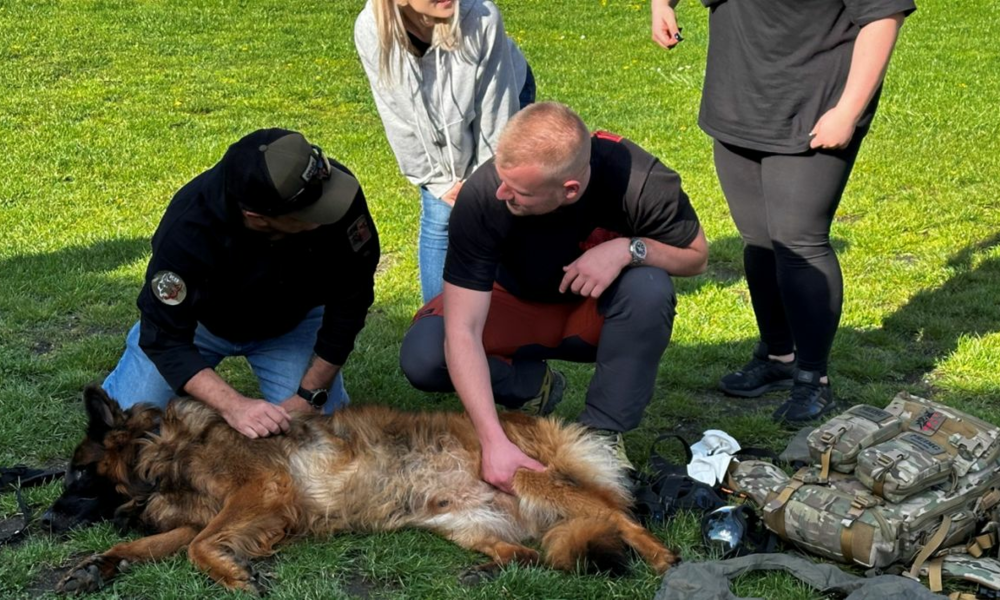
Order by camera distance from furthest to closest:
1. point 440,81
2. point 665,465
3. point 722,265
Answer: point 722,265, point 440,81, point 665,465

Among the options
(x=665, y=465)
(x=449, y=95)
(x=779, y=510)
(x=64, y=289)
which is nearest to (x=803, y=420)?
(x=665, y=465)

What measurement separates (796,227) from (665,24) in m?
1.30

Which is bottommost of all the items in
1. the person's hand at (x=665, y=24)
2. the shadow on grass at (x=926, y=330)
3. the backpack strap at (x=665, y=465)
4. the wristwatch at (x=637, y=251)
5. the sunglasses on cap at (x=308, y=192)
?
the shadow on grass at (x=926, y=330)

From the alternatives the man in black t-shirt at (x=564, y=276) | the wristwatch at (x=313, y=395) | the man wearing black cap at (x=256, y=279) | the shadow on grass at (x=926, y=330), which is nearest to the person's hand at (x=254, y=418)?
the man wearing black cap at (x=256, y=279)

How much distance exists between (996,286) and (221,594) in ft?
17.4

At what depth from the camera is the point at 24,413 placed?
4711 millimetres

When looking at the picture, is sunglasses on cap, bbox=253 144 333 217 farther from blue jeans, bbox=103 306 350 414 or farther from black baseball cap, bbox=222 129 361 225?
blue jeans, bbox=103 306 350 414

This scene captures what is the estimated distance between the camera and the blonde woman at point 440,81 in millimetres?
4297

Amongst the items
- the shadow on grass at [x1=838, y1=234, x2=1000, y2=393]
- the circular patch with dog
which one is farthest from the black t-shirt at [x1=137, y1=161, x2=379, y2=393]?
the shadow on grass at [x1=838, y1=234, x2=1000, y2=393]

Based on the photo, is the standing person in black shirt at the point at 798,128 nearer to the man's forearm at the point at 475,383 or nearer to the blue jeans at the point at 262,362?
the man's forearm at the point at 475,383

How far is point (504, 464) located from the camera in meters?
3.74

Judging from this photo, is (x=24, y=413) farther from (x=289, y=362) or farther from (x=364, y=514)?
(x=364, y=514)

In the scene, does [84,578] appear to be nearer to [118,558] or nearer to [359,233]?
[118,558]

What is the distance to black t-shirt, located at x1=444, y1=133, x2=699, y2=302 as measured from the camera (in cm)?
383
